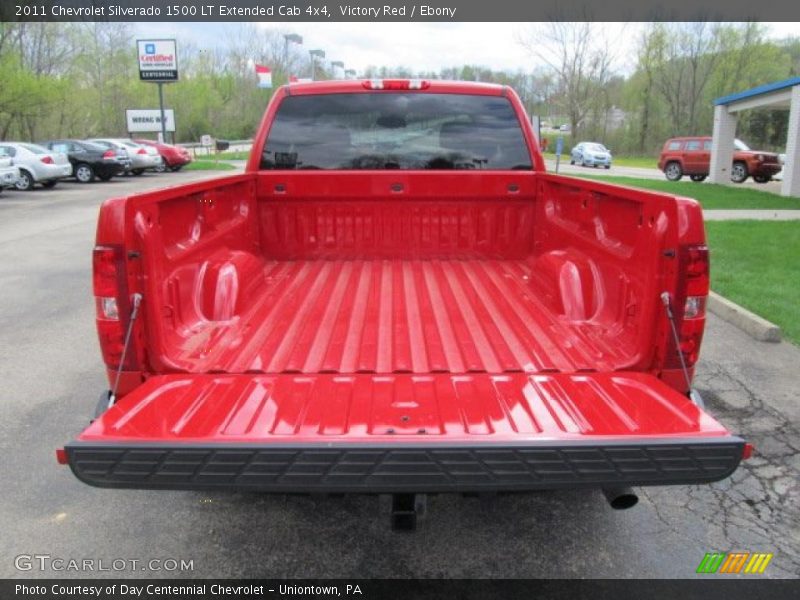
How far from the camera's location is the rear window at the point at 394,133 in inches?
181

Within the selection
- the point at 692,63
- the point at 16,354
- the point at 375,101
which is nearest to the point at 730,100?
the point at 375,101

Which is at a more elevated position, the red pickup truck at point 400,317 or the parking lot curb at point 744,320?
the red pickup truck at point 400,317

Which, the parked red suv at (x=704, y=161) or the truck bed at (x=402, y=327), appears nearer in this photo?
the truck bed at (x=402, y=327)

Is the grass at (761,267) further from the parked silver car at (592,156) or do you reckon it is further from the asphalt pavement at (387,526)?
the parked silver car at (592,156)

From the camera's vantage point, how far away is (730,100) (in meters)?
23.2

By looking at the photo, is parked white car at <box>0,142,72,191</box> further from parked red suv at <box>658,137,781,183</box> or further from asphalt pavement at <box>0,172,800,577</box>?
parked red suv at <box>658,137,781,183</box>

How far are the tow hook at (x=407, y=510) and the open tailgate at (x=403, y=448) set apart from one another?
22 cm

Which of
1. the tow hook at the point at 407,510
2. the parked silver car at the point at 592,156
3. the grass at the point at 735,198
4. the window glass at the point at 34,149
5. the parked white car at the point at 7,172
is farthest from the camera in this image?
the parked silver car at the point at 592,156

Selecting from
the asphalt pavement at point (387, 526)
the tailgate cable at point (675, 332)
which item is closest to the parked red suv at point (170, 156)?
the asphalt pavement at point (387, 526)

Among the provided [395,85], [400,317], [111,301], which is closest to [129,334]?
[111,301]

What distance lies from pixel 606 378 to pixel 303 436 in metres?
1.27

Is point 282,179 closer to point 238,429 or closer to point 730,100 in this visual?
point 238,429

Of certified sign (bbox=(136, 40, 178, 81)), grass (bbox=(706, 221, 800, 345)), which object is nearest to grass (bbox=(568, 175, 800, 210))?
grass (bbox=(706, 221, 800, 345))

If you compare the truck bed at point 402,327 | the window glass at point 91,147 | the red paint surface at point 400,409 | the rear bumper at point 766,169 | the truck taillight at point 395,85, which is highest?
the truck taillight at point 395,85
